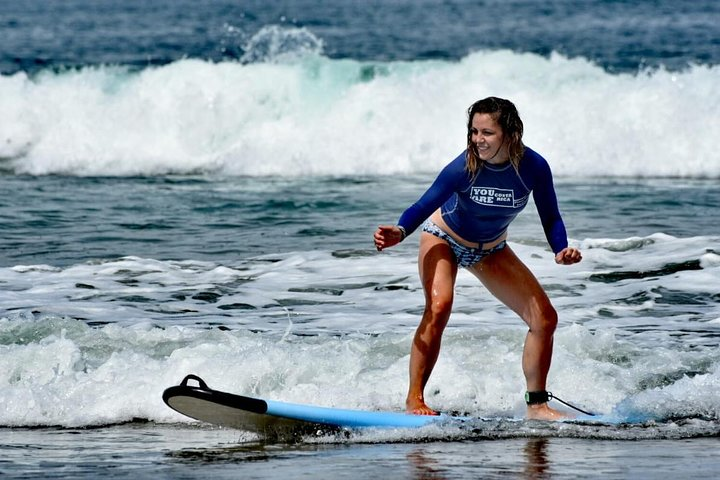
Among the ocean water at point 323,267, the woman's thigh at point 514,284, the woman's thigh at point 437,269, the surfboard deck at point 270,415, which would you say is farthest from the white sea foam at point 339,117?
the surfboard deck at point 270,415

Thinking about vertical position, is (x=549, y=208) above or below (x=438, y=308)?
above

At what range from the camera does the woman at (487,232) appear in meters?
5.77

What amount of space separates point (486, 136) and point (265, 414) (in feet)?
5.43

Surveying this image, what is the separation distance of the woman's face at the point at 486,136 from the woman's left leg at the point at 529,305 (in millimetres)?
598

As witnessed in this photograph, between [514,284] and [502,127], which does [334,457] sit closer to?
[514,284]

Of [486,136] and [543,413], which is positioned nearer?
[486,136]

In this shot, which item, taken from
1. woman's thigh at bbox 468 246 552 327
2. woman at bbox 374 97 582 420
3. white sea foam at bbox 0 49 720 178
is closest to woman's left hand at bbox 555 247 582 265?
woman at bbox 374 97 582 420

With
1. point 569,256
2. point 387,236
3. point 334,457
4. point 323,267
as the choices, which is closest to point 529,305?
point 569,256

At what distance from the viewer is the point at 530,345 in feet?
19.9

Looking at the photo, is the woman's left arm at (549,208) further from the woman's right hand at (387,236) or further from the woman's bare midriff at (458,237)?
the woman's right hand at (387,236)

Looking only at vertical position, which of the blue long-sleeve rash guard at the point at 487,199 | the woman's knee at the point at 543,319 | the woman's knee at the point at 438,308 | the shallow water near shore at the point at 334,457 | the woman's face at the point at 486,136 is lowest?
the shallow water near shore at the point at 334,457

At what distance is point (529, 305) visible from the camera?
237 inches

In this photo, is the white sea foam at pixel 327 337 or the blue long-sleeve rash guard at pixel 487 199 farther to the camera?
the white sea foam at pixel 327 337

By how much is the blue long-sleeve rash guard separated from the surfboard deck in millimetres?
916
